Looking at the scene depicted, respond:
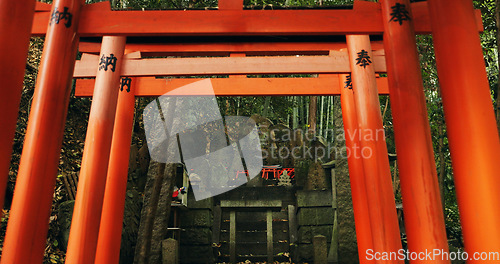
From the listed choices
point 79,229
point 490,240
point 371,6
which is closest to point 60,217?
point 79,229

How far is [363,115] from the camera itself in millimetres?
4660

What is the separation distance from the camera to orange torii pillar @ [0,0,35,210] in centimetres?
255

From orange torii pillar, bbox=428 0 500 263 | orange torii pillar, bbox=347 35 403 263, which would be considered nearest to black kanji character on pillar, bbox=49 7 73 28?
orange torii pillar, bbox=347 35 403 263

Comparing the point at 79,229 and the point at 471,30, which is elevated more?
the point at 471,30

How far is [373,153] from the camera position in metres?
Answer: 4.66

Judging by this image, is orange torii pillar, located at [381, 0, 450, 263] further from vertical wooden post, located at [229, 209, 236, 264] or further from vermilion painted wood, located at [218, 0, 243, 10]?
vertical wooden post, located at [229, 209, 236, 264]

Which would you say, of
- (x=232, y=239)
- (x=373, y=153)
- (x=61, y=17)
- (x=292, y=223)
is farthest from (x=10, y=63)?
(x=292, y=223)

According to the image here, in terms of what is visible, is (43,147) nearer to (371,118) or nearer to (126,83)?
(126,83)

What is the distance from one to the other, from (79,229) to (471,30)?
4.04m

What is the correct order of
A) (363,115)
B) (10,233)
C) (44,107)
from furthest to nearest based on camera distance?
1. (363,115)
2. (44,107)
3. (10,233)

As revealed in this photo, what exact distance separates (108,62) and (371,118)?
329cm

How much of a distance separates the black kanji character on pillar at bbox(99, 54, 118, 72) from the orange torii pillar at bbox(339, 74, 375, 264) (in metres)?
3.37

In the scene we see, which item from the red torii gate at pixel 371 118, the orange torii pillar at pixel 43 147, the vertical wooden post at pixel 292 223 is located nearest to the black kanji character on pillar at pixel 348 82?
the red torii gate at pixel 371 118

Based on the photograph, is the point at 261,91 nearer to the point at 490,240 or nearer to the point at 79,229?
the point at 79,229
